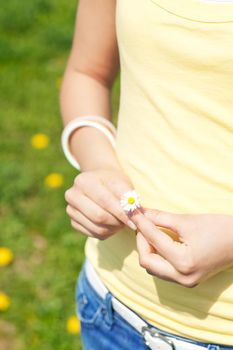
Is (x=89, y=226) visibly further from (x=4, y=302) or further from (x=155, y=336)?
(x=4, y=302)

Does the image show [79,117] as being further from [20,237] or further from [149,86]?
[20,237]

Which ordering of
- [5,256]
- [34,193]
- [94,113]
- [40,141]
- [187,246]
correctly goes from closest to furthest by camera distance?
[187,246]
[94,113]
[5,256]
[34,193]
[40,141]

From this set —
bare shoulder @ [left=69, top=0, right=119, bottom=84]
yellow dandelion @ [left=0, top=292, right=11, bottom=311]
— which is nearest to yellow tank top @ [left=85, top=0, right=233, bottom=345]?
bare shoulder @ [left=69, top=0, right=119, bottom=84]

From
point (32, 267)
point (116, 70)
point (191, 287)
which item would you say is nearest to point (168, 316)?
point (191, 287)

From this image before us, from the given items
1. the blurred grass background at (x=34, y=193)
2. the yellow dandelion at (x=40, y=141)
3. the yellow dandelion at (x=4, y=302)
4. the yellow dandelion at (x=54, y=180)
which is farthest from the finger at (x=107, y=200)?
the yellow dandelion at (x=40, y=141)

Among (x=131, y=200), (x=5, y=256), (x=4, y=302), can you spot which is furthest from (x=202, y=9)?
(x=5, y=256)

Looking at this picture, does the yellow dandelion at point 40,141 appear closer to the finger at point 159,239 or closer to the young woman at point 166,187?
the young woman at point 166,187
